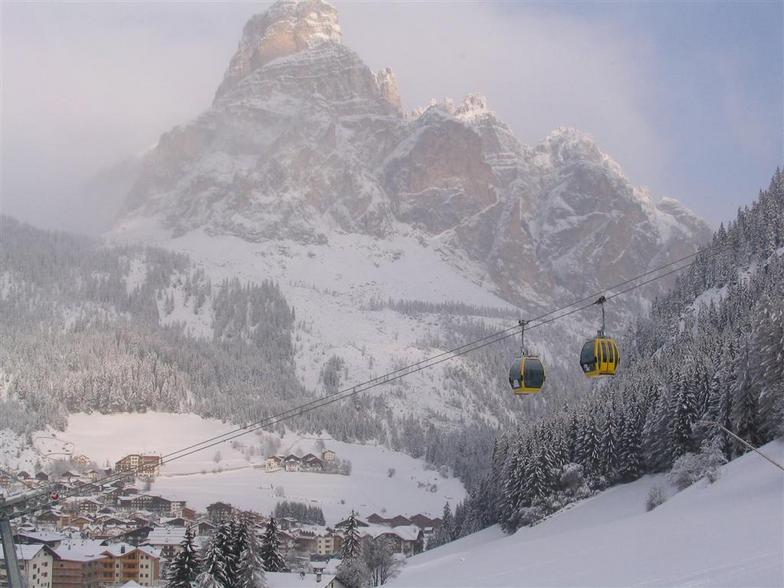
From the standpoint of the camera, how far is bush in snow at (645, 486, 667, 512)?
7462cm

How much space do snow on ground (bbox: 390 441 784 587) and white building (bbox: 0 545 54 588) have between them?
146 feet

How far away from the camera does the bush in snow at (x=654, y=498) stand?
74.6 meters

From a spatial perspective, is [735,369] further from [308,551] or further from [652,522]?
[308,551]

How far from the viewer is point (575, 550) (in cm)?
5275

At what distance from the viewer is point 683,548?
4128 centimetres

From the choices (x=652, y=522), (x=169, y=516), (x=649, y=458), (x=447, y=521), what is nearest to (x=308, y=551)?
(x=447, y=521)

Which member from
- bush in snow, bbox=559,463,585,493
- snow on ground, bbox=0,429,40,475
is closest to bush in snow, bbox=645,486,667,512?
bush in snow, bbox=559,463,585,493

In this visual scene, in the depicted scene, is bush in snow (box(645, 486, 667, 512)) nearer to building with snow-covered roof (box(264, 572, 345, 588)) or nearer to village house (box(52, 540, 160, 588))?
building with snow-covered roof (box(264, 572, 345, 588))

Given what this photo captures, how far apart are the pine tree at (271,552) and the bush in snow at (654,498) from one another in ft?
99.9

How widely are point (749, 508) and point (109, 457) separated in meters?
168

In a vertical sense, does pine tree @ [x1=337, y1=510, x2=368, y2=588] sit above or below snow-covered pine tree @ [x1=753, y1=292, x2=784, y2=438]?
below

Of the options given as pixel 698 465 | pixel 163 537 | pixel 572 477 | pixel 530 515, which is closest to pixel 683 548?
pixel 698 465

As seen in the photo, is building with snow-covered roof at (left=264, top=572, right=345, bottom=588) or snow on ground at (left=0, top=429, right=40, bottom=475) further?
snow on ground at (left=0, top=429, right=40, bottom=475)

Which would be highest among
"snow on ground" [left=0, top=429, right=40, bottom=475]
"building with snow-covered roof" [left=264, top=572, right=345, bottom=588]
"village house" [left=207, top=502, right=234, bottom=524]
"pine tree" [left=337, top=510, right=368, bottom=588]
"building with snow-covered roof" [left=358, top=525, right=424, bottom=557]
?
"snow on ground" [left=0, top=429, right=40, bottom=475]
